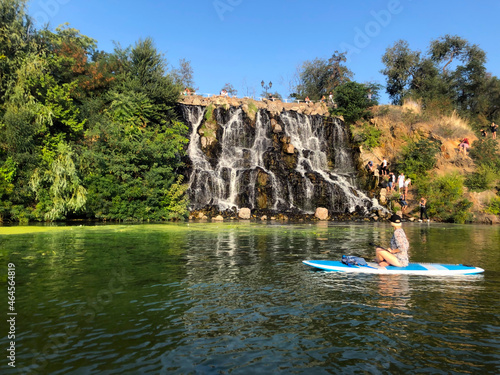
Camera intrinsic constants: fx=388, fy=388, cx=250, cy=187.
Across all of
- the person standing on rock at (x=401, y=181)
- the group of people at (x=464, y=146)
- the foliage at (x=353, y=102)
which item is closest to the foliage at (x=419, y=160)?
the person standing on rock at (x=401, y=181)

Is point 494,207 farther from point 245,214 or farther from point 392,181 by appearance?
point 245,214

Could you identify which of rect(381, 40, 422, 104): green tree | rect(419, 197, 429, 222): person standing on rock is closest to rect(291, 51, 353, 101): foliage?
rect(381, 40, 422, 104): green tree

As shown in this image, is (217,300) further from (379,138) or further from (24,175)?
(379,138)

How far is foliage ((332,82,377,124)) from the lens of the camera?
4128 cm

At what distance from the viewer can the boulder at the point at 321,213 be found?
95.0 feet

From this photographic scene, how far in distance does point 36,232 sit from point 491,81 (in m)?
56.7

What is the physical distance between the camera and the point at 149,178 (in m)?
26.0

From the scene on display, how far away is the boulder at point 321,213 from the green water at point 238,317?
55.6 feet

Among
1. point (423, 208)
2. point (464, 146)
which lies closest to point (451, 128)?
point (464, 146)

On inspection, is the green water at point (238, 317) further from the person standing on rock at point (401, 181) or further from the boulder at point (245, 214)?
the person standing on rock at point (401, 181)

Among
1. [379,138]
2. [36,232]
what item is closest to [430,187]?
[379,138]

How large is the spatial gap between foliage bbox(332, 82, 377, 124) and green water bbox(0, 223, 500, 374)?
3126cm

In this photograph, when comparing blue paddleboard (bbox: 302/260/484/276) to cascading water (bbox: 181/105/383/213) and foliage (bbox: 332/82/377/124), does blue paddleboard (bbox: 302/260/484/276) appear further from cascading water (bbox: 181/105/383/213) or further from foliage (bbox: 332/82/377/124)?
foliage (bbox: 332/82/377/124)

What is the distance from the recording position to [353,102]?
41.5 meters
